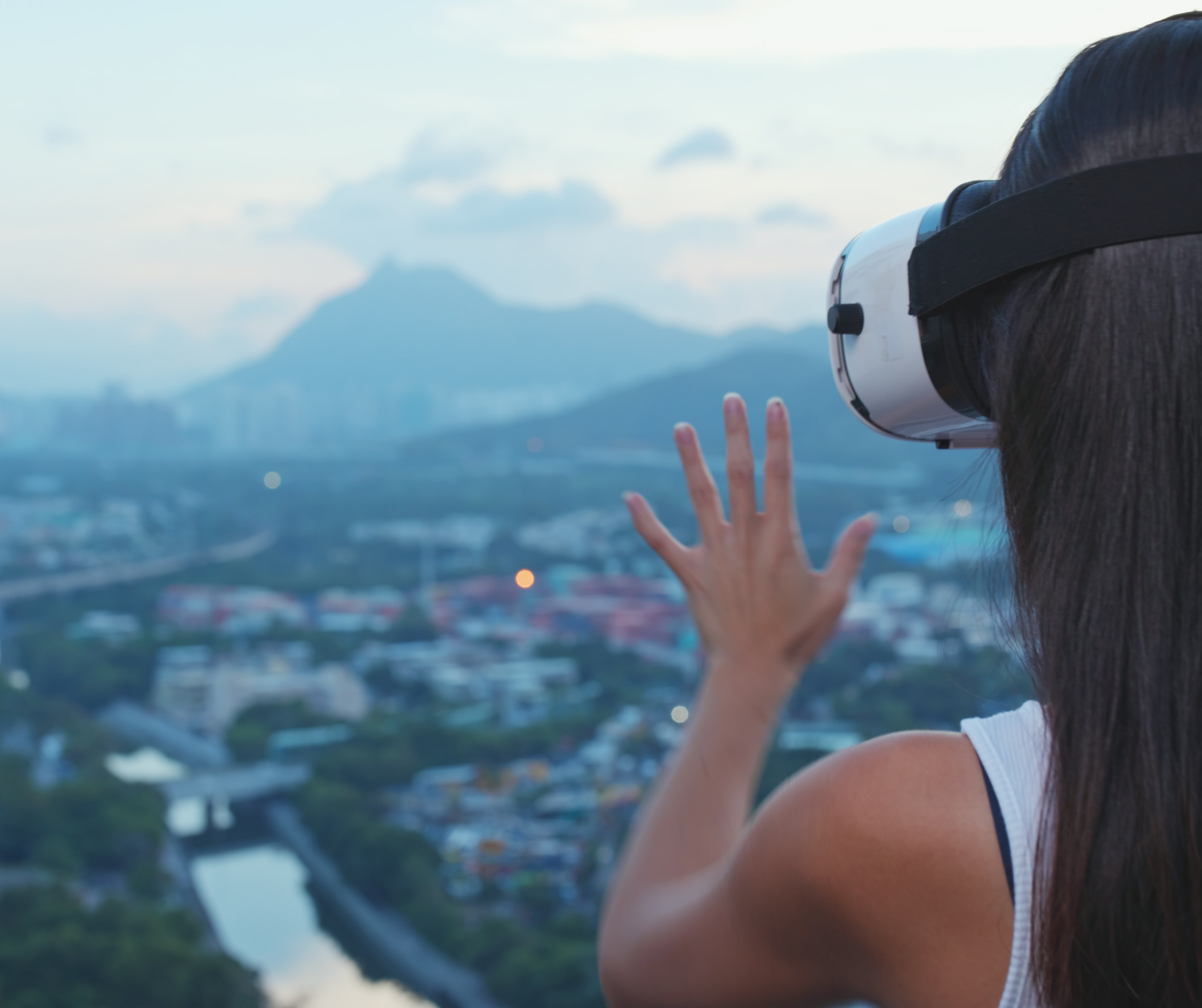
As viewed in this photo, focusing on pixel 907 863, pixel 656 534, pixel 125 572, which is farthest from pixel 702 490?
pixel 125 572

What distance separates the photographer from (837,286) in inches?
18.3

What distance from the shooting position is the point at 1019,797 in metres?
0.33

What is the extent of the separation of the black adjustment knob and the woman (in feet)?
0.23

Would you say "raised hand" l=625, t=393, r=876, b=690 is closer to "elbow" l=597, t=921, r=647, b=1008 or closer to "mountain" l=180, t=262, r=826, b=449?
"elbow" l=597, t=921, r=647, b=1008

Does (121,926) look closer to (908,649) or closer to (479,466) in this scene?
(908,649)

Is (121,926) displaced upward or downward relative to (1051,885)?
Result: downward

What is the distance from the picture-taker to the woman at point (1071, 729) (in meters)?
0.32

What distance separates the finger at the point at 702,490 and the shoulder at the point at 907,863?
0.64ft

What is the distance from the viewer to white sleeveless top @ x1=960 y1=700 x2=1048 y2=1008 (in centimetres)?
33

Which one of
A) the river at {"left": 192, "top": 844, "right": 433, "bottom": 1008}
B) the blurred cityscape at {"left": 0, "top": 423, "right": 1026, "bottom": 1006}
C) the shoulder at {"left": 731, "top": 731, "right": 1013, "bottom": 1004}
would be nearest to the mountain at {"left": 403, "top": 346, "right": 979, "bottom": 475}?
the blurred cityscape at {"left": 0, "top": 423, "right": 1026, "bottom": 1006}

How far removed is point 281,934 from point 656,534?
6786 mm

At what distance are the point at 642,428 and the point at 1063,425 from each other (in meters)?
16.6

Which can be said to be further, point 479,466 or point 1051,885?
point 479,466

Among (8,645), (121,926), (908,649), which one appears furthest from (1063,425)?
(8,645)
